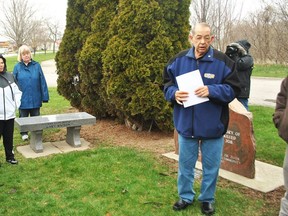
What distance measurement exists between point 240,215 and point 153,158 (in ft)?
6.97

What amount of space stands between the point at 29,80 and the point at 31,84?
0.09 metres

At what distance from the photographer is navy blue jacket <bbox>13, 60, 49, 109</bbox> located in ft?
21.5

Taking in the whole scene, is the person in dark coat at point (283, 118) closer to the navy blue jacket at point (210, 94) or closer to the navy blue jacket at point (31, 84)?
the navy blue jacket at point (210, 94)

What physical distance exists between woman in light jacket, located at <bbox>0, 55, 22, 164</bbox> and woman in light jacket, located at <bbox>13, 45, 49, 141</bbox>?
1.23 m

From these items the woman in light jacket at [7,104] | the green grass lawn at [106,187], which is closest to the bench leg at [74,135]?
the green grass lawn at [106,187]

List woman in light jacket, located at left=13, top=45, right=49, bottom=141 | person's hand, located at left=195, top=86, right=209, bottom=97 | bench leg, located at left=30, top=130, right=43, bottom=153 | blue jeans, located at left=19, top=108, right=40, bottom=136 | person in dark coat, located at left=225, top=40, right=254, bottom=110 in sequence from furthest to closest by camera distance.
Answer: blue jeans, located at left=19, top=108, right=40, bottom=136 < woman in light jacket, located at left=13, top=45, right=49, bottom=141 < bench leg, located at left=30, top=130, right=43, bottom=153 < person in dark coat, located at left=225, top=40, right=254, bottom=110 < person's hand, located at left=195, top=86, right=209, bottom=97

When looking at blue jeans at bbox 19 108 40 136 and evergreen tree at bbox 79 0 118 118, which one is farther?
evergreen tree at bbox 79 0 118 118

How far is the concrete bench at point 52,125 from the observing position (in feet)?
19.1

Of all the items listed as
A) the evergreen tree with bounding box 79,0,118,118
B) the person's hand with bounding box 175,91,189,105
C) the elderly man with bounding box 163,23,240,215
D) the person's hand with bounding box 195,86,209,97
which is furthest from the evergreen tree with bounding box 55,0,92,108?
the person's hand with bounding box 195,86,209,97

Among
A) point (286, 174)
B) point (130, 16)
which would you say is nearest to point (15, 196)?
point (286, 174)

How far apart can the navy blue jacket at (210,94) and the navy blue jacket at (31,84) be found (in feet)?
13.1

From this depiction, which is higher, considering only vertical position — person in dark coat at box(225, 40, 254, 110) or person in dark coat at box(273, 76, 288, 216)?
person in dark coat at box(225, 40, 254, 110)

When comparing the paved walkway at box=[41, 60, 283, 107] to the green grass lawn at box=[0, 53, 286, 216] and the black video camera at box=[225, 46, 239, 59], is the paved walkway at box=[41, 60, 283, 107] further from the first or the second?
the green grass lawn at box=[0, 53, 286, 216]

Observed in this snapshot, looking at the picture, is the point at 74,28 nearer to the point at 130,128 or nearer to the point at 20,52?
the point at 20,52
